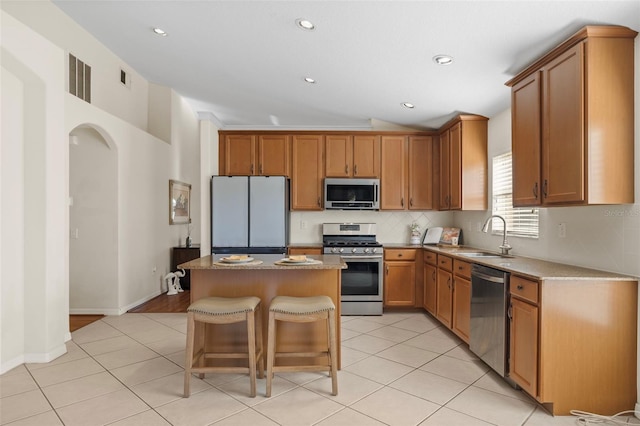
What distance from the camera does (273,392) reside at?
2576mm

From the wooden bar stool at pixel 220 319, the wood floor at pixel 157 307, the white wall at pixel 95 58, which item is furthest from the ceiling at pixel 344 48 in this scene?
the wood floor at pixel 157 307

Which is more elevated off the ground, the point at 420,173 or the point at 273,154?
the point at 273,154

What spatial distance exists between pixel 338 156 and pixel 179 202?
117 inches

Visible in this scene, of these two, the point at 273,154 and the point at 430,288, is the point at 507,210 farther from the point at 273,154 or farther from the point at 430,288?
the point at 273,154

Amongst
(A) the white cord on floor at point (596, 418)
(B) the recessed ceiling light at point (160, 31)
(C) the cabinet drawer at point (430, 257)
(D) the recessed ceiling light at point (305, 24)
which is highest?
(B) the recessed ceiling light at point (160, 31)

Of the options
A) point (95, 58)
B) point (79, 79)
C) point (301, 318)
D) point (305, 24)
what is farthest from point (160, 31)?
point (301, 318)

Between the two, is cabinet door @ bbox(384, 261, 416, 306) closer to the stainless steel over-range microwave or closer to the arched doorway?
the stainless steel over-range microwave

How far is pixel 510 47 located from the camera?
258 centimetres

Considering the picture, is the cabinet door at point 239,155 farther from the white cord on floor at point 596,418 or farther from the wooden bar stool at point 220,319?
the white cord on floor at point 596,418

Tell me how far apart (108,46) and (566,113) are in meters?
4.91

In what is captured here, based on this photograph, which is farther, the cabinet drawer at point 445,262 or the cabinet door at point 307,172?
the cabinet door at point 307,172

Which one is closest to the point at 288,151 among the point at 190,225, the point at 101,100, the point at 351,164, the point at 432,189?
the point at 351,164

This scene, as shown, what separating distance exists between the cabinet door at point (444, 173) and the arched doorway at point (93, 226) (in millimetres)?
4080

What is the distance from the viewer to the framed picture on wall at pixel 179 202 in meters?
5.98
